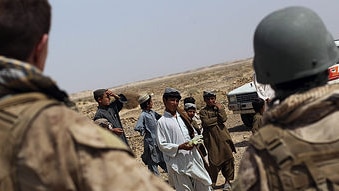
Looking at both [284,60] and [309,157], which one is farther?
[284,60]

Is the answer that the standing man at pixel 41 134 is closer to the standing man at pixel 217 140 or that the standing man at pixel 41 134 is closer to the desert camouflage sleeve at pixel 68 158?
the desert camouflage sleeve at pixel 68 158

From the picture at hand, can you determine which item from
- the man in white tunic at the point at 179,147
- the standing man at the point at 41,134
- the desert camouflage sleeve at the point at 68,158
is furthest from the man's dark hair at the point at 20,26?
the man in white tunic at the point at 179,147

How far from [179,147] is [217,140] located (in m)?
2.34

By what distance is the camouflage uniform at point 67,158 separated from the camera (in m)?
1.42

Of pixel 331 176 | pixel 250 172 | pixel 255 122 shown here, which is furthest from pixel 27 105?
pixel 255 122

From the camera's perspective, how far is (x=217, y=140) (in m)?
8.46

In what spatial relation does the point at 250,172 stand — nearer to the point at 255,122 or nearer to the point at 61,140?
the point at 61,140

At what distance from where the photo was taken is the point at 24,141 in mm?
1450

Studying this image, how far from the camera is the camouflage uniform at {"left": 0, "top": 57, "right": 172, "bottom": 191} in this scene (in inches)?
55.9

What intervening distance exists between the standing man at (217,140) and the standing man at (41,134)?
694cm

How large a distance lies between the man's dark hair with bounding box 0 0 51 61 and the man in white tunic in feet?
15.5

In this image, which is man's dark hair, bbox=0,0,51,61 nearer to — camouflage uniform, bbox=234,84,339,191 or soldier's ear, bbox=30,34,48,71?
soldier's ear, bbox=30,34,48,71

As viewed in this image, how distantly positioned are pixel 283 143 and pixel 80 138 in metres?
0.87

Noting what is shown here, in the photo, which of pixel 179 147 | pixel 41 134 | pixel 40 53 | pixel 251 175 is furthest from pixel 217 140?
pixel 41 134
